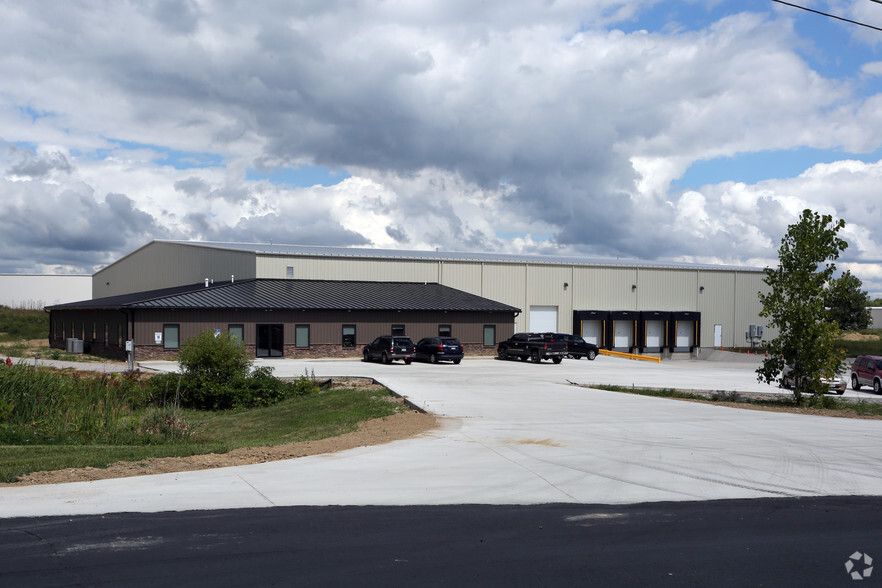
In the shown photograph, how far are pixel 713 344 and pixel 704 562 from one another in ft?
201

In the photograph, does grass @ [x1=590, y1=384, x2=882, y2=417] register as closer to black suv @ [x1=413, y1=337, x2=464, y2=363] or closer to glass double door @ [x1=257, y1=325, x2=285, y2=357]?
black suv @ [x1=413, y1=337, x2=464, y2=363]

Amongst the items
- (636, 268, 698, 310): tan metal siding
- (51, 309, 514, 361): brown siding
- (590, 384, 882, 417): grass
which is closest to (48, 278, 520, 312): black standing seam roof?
Answer: (51, 309, 514, 361): brown siding

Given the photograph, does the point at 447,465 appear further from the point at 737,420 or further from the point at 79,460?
the point at 737,420

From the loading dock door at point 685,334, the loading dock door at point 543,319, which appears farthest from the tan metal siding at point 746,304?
the loading dock door at point 543,319

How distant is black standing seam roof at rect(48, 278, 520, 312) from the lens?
45.4 meters

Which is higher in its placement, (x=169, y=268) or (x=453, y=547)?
(x=169, y=268)

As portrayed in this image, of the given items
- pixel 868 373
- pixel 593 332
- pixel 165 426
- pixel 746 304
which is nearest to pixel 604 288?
pixel 593 332

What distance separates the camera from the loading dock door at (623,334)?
6134cm

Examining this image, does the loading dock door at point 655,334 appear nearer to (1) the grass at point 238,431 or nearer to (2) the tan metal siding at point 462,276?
(2) the tan metal siding at point 462,276

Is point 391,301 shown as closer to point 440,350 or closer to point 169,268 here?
point 440,350

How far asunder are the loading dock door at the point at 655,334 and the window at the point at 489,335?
15.1 meters

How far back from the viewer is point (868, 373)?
3325 cm

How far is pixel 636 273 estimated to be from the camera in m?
62.4

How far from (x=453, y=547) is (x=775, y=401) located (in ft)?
63.0
